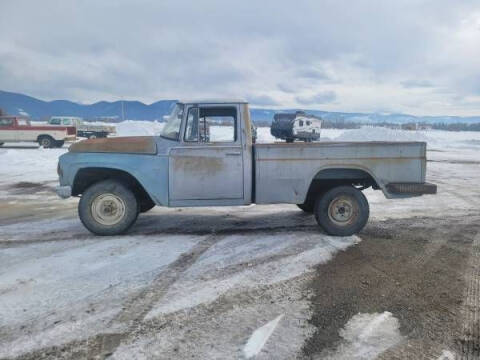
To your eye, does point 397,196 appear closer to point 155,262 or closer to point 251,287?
point 251,287

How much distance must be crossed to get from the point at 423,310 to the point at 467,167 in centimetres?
1536

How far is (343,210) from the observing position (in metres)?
5.98

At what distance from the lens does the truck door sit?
229 inches

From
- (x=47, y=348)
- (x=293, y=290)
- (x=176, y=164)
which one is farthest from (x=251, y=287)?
(x=176, y=164)

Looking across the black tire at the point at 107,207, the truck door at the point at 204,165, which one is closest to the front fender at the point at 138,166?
the truck door at the point at 204,165

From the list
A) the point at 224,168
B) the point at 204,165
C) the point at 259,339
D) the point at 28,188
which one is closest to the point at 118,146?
the point at 204,165

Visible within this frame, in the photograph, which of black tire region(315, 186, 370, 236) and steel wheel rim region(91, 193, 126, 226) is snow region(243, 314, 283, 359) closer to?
black tire region(315, 186, 370, 236)

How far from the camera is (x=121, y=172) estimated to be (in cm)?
599

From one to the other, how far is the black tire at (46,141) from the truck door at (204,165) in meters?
20.1

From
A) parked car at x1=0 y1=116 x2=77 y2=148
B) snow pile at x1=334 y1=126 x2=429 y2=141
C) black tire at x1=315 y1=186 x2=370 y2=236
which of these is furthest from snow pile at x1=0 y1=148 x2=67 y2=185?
snow pile at x1=334 y1=126 x2=429 y2=141

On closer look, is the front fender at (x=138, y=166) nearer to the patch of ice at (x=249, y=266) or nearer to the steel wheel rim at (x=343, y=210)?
the patch of ice at (x=249, y=266)

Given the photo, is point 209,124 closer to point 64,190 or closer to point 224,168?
point 224,168

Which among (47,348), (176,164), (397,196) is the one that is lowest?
(47,348)

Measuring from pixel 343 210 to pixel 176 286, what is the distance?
3.10m
